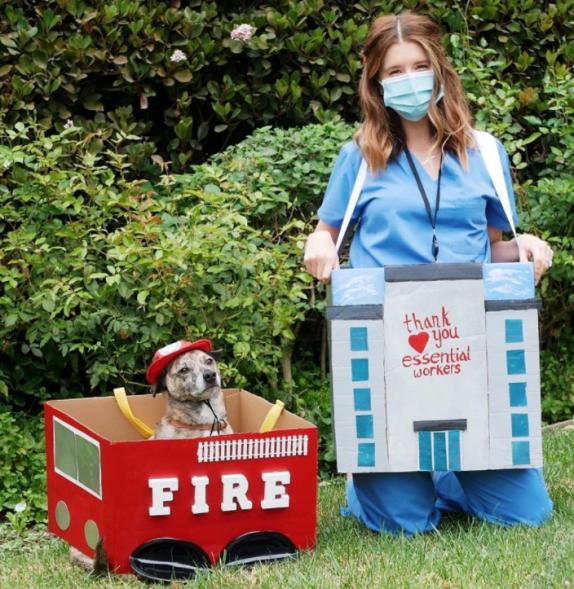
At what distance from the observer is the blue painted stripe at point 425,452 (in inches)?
155

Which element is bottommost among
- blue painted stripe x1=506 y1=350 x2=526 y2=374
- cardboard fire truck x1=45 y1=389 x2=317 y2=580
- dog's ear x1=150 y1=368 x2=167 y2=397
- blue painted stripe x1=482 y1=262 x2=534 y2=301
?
cardboard fire truck x1=45 y1=389 x2=317 y2=580

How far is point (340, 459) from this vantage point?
3957 millimetres

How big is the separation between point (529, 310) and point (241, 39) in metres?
2.83

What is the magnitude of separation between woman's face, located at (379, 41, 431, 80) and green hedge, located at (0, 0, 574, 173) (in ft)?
6.53

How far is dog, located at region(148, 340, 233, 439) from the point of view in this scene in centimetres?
396

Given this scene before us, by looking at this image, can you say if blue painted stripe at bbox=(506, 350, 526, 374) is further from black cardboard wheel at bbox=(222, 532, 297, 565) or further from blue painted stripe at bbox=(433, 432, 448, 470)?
black cardboard wheel at bbox=(222, 532, 297, 565)

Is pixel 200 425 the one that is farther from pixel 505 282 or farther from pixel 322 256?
pixel 505 282

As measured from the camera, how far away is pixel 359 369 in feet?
12.8

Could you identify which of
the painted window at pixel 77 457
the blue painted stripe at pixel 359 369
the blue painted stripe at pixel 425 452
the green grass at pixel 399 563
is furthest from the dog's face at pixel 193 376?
the blue painted stripe at pixel 425 452

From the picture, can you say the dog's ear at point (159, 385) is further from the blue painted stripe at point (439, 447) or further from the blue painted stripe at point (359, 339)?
the blue painted stripe at point (439, 447)

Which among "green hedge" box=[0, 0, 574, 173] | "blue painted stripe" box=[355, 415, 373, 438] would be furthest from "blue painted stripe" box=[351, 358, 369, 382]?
"green hedge" box=[0, 0, 574, 173]

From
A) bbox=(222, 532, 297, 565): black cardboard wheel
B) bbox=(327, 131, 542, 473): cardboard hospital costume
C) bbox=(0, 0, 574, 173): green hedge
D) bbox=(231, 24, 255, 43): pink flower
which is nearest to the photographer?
bbox=(222, 532, 297, 565): black cardboard wheel

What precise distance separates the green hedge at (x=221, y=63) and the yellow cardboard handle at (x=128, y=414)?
78.0 inches

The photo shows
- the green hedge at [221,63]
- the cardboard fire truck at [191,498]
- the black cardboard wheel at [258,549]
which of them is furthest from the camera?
the green hedge at [221,63]
